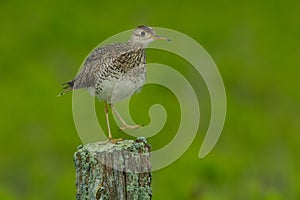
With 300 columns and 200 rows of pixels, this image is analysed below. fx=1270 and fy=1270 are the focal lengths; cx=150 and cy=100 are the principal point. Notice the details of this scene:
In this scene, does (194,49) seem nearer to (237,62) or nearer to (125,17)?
(237,62)

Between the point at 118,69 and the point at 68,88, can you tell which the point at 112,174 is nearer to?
the point at 118,69

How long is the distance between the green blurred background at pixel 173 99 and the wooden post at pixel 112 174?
6.49 m

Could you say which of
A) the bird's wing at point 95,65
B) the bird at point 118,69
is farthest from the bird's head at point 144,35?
the bird's wing at point 95,65

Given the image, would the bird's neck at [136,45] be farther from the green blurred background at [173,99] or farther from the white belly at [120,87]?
the green blurred background at [173,99]

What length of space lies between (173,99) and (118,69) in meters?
22.4

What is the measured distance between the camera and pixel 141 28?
7.85 metres

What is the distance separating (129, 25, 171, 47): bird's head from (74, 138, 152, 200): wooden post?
3.21 ft

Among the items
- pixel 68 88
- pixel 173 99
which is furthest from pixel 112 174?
pixel 173 99

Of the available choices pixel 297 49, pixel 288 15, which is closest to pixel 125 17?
pixel 288 15

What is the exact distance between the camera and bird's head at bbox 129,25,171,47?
7.83 metres

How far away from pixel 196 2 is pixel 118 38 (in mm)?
59321

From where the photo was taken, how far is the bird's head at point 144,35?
783cm

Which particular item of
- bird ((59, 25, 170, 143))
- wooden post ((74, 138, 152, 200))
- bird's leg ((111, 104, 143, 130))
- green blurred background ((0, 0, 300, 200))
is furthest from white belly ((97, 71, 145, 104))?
green blurred background ((0, 0, 300, 200))

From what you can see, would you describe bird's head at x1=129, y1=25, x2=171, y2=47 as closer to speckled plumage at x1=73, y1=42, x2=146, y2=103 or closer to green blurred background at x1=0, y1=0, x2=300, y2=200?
speckled plumage at x1=73, y1=42, x2=146, y2=103
